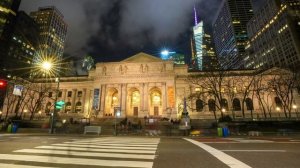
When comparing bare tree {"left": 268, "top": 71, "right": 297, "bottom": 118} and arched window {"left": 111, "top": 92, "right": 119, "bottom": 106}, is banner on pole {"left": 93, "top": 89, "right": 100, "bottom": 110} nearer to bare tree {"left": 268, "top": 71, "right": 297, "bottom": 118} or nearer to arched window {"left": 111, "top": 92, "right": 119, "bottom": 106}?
arched window {"left": 111, "top": 92, "right": 119, "bottom": 106}

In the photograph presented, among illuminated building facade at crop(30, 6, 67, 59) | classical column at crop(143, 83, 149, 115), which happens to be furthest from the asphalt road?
illuminated building facade at crop(30, 6, 67, 59)

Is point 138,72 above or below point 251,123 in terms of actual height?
above

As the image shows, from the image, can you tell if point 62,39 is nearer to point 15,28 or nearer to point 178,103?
point 15,28

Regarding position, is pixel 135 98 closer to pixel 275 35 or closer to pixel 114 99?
pixel 114 99

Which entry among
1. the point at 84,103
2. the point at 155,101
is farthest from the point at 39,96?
the point at 155,101

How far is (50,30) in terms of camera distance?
135 m

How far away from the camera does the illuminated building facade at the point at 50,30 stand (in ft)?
424

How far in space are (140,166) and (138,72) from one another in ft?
181

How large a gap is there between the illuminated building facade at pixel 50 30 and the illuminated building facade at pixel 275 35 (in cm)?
14548

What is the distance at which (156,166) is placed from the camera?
5.07 meters

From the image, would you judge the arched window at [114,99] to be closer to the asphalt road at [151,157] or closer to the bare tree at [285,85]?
the bare tree at [285,85]

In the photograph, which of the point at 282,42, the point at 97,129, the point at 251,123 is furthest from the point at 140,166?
the point at 282,42

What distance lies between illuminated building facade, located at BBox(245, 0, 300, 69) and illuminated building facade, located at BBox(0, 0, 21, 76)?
130302 mm

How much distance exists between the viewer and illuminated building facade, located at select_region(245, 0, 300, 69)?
88125mm
